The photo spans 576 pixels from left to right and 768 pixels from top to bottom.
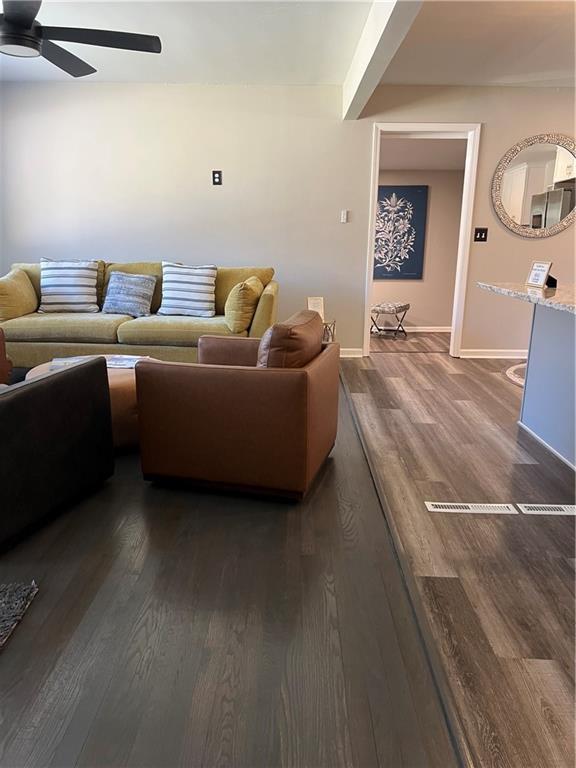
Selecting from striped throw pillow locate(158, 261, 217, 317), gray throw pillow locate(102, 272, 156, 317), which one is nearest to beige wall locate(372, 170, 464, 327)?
striped throw pillow locate(158, 261, 217, 317)

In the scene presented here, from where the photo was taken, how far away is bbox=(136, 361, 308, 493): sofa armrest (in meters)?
2.15

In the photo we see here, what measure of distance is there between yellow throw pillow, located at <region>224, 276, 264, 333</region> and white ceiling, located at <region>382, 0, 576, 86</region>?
2024 millimetres

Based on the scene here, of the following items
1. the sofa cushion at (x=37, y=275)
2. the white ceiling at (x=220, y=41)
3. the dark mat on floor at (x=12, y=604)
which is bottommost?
the dark mat on floor at (x=12, y=604)

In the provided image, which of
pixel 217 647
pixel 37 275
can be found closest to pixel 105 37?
pixel 37 275

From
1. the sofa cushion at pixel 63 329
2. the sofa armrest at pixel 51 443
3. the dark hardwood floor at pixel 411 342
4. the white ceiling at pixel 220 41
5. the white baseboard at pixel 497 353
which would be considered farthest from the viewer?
the dark hardwood floor at pixel 411 342

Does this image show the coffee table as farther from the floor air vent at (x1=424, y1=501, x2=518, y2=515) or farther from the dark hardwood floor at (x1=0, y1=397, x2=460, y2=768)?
the floor air vent at (x1=424, y1=501, x2=518, y2=515)

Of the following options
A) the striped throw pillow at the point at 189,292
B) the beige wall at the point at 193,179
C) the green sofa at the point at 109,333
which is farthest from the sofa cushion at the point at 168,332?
the beige wall at the point at 193,179

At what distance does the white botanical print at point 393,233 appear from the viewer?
656 centimetres

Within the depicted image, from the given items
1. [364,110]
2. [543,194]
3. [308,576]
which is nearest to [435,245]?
[543,194]

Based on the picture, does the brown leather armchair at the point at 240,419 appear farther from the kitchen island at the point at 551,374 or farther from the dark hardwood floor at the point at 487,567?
the kitchen island at the point at 551,374

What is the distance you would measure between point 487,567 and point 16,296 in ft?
13.1

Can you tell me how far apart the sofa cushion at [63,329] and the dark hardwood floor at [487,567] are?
1994 millimetres

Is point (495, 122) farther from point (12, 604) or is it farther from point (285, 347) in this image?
point (12, 604)

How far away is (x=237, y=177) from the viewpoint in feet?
15.8
